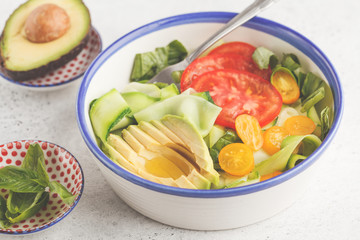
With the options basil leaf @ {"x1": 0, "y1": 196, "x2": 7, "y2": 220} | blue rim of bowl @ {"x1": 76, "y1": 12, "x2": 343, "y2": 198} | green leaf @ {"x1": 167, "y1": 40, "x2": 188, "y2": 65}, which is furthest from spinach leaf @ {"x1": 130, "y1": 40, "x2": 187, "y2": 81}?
basil leaf @ {"x1": 0, "y1": 196, "x2": 7, "y2": 220}

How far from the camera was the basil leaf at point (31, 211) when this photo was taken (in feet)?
6.92

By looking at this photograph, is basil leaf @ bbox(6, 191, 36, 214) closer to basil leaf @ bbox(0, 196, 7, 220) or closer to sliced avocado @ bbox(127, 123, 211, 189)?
basil leaf @ bbox(0, 196, 7, 220)

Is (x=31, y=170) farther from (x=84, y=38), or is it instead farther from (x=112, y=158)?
(x=84, y=38)

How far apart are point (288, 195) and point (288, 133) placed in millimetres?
331

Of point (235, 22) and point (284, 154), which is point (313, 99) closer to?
point (284, 154)

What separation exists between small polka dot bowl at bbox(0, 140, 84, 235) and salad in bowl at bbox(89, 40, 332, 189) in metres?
0.18

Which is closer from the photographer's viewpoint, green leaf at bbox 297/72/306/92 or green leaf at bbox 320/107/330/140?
green leaf at bbox 320/107/330/140

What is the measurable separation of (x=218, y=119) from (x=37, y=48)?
1169 millimetres

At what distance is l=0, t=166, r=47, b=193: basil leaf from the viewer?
2.14 meters

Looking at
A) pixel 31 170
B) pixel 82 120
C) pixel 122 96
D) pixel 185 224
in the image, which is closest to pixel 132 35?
pixel 122 96

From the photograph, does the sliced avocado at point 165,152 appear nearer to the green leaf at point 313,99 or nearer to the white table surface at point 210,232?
the white table surface at point 210,232

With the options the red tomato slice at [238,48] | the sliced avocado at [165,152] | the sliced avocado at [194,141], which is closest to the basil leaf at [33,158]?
the sliced avocado at [165,152]

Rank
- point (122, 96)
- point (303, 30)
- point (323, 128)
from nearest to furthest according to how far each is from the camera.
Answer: point (323, 128), point (122, 96), point (303, 30)

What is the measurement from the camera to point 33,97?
294 cm
